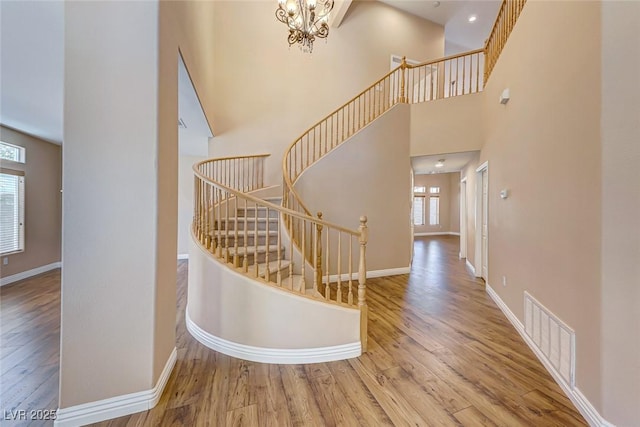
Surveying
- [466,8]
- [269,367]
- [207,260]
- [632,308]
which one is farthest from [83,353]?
[466,8]

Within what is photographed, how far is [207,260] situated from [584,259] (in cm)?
294

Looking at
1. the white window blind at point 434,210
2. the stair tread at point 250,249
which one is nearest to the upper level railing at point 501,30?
the stair tread at point 250,249

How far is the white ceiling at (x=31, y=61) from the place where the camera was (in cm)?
196

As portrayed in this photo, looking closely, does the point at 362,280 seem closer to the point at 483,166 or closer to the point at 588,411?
the point at 588,411

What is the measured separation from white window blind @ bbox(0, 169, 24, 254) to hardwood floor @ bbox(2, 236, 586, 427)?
2544 mm

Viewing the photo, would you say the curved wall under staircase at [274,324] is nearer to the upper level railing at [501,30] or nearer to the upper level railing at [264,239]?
the upper level railing at [264,239]

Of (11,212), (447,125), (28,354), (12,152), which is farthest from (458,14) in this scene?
(11,212)

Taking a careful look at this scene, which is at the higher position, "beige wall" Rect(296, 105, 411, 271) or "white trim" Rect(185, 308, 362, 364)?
"beige wall" Rect(296, 105, 411, 271)

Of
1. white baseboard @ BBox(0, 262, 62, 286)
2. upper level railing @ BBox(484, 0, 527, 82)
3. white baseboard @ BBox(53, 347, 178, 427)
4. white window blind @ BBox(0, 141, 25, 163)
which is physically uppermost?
upper level railing @ BBox(484, 0, 527, 82)

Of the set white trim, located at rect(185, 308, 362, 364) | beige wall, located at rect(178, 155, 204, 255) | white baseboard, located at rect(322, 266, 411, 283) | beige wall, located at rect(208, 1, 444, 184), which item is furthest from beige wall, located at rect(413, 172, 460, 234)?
white trim, located at rect(185, 308, 362, 364)

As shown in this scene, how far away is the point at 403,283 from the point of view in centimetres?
448

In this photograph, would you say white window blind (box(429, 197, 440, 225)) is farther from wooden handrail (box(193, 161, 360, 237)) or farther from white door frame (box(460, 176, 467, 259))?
wooden handrail (box(193, 161, 360, 237))

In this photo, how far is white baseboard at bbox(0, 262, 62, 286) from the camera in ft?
14.1

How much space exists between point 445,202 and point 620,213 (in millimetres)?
11633
